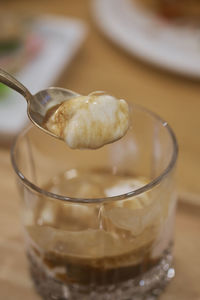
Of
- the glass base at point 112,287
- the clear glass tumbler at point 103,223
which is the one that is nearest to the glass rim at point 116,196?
the clear glass tumbler at point 103,223

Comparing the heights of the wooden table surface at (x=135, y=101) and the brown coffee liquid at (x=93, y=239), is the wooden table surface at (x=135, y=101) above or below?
below

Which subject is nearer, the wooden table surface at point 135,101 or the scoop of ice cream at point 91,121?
the scoop of ice cream at point 91,121

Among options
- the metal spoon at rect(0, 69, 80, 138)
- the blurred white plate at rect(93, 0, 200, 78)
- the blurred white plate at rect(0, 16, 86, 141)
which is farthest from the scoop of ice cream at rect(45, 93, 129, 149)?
the blurred white plate at rect(93, 0, 200, 78)

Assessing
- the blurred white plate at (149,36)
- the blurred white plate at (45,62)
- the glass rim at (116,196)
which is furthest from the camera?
the blurred white plate at (149,36)

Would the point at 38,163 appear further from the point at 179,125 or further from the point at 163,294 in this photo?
the point at 179,125

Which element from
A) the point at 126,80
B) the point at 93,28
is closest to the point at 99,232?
the point at 126,80

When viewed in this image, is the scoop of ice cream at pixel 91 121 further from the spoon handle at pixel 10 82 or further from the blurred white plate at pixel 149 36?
the blurred white plate at pixel 149 36

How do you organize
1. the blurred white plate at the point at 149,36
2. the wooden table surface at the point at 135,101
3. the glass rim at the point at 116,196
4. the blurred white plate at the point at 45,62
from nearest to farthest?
1. the glass rim at the point at 116,196
2. the wooden table surface at the point at 135,101
3. the blurred white plate at the point at 45,62
4. the blurred white plate at the point at 149,36

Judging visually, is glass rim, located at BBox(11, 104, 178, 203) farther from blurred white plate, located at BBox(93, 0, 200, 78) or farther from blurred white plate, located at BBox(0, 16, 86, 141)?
blurred white plate, located at BBox(93, 0, 200, 78)

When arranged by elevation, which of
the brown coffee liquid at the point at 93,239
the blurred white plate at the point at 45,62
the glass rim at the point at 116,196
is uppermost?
the glass rim at the point at 116,196
